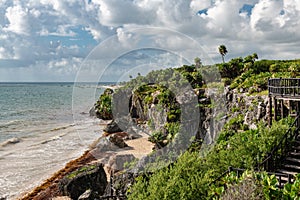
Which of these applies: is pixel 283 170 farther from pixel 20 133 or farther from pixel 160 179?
pixel 20 133

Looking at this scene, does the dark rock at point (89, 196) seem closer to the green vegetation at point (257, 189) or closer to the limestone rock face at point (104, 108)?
the green vegetation at point (257, 189)

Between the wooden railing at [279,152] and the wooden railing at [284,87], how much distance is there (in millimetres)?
2420

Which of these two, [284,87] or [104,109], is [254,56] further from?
[104,109]

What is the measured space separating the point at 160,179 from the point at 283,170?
4.35 m

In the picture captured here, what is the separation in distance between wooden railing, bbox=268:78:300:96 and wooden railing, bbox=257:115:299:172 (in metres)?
2.42

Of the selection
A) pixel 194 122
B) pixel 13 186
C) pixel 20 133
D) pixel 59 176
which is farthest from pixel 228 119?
pixel 20 133

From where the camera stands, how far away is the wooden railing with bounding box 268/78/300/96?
13.7 meters

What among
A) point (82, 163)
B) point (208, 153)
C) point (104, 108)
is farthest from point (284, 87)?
point (104, 108)

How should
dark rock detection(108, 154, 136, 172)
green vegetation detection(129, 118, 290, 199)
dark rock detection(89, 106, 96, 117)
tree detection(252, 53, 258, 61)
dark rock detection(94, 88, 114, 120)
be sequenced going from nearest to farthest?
green vegetation detection(129, 118, 290, 199) → dark rock detection(108, 154, 136, 172) → tree detection(252, 53, 258, 61) → dark rock detection(94, 88, 114, 120) → dark rock detection(89, 106, 96, 117)

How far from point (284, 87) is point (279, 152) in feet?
12.9

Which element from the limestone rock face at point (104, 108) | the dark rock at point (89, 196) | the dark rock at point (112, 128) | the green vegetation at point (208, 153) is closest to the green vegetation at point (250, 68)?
the green vegetation at point (208, 153)

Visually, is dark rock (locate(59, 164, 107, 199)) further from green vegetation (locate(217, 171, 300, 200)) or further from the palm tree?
the palm tree

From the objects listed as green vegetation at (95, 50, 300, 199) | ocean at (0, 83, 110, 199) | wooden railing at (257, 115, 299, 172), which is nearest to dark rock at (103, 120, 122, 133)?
ocean at (0, 83, 110, 199)

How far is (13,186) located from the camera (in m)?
17.5
